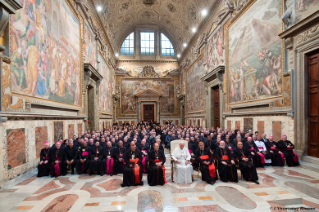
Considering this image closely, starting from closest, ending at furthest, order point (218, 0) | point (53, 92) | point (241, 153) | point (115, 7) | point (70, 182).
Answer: point (70, 182)
point (241, 153)
point (53, 92)
point (218, 0)
point (115, 7)

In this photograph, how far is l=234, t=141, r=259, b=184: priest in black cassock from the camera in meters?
5.60

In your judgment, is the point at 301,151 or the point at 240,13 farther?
the point at 240,13

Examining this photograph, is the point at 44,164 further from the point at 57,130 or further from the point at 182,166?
the point at 182,166

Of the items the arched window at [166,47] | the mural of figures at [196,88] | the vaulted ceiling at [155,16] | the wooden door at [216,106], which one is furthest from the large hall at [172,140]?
the arched window at [166,47]

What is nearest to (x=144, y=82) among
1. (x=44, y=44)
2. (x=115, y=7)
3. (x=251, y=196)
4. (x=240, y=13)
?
(x=115, y=7)

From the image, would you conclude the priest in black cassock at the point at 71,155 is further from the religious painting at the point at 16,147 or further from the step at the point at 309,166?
the step at the point at 309,166

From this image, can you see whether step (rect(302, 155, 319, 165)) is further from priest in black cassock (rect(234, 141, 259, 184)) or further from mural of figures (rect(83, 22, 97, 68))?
mural of figures (rect(83, 22, 97, 68))

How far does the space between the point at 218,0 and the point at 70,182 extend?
15.0 m

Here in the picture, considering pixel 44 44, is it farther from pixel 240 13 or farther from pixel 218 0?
pixel 218 0

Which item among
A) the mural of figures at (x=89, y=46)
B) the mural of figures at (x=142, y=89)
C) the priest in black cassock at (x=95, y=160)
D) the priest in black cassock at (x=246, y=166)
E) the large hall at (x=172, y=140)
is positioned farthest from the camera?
the mural of figures at (x=142, y=89)

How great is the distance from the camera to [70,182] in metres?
5.77

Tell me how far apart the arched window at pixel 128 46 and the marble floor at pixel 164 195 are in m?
25.0

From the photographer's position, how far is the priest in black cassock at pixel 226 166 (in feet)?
18.6

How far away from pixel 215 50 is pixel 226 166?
11361 mm
